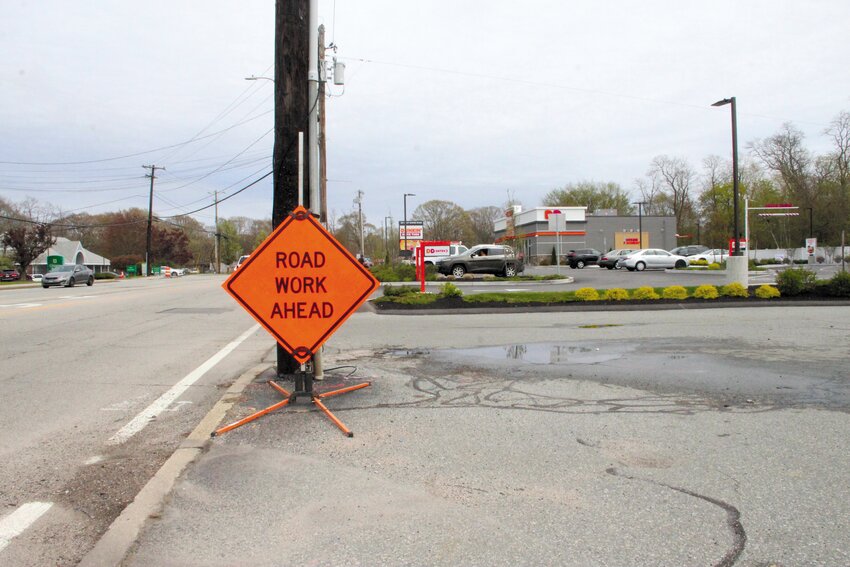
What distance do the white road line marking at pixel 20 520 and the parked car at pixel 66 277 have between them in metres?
38.3

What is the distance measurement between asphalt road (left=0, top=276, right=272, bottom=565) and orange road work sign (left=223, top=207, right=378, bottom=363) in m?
1.27

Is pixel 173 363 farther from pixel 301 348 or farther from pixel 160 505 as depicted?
pixel 160 505

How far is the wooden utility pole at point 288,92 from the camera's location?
6.86m

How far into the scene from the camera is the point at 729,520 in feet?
11.2

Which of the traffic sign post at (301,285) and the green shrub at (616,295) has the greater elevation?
the traffic sign post at (301,285)

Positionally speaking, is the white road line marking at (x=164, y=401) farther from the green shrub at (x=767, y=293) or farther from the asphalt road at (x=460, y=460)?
the green shrub at (x=767, y=293)

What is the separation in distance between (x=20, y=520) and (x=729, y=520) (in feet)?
13.8

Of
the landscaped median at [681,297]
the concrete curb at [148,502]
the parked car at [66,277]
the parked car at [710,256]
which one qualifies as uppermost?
the parked car at [710,256]

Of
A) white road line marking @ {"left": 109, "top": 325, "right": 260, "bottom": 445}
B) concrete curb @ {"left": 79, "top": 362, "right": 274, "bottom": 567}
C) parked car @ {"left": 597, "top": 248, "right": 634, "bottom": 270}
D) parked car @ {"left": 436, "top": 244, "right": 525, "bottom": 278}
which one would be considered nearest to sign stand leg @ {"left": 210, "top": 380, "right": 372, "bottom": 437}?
concrete curb @ {"left": 79, "top": 362, "right": 274, "bottom": 567}

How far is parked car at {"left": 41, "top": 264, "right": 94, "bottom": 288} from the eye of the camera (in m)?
36.3

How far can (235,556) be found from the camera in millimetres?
3113

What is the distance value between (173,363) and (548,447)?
6.46 m

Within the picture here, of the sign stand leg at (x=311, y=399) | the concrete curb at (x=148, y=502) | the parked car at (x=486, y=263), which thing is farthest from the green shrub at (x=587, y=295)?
the parked car at (x=486, y=263)

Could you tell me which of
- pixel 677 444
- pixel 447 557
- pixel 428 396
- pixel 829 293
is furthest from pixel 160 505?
pixel 829 293
